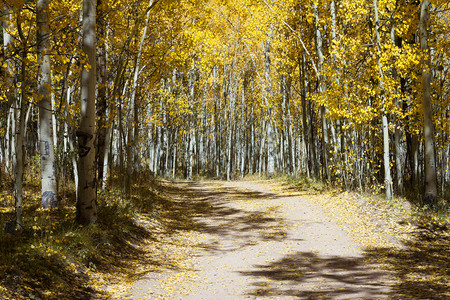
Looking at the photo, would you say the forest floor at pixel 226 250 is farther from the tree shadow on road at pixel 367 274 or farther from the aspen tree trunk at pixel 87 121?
the aspen tree trunk at pixel 87 121

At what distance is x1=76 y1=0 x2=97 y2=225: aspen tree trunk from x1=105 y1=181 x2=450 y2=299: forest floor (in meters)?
1.50

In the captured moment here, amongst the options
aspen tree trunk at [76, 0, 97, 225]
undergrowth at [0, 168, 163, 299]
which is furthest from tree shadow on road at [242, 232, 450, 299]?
aspen tree trunk at [76, 0, 97, 225]

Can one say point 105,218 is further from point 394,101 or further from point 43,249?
point 394,101

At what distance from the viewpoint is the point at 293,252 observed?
8.19 metres

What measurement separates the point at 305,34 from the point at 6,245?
48.4ft

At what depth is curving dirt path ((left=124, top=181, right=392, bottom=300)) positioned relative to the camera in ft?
19.7

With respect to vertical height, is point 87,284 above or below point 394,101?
below

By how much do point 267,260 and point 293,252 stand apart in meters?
0.72

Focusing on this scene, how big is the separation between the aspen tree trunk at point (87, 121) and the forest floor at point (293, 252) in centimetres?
150

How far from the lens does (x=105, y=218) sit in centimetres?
830

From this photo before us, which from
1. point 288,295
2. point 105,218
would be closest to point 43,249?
point 105,218

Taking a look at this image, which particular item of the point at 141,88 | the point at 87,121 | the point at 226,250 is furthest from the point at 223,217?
the point at 87,121

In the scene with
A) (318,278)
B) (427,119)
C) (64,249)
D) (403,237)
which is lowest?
(318,278)

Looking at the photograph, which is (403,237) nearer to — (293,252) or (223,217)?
(293,252)
